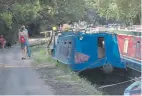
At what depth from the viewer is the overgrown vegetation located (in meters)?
15.6

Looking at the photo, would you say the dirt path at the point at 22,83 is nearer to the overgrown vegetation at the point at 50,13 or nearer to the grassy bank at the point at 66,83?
the grassy bank at the point at 66,83

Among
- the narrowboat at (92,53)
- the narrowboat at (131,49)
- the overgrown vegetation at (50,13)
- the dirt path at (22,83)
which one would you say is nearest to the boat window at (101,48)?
the narrowboat at (92,53)

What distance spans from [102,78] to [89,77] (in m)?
0.53

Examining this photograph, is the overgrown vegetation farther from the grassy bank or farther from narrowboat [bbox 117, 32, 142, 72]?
the grassy bank

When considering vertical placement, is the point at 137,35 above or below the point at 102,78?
above

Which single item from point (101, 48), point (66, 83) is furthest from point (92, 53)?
point (66, 83)

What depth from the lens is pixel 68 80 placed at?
12.8 m

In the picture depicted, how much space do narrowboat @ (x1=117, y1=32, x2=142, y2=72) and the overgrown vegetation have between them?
3.11ft

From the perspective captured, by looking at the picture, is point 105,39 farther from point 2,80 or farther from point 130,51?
point 2,80

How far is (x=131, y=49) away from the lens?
55.1ft

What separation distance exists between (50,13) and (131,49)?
113 feet

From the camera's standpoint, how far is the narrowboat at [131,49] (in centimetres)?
1556

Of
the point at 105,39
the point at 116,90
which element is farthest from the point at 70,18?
the point at 116,90

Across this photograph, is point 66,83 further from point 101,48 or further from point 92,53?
point 101,48
